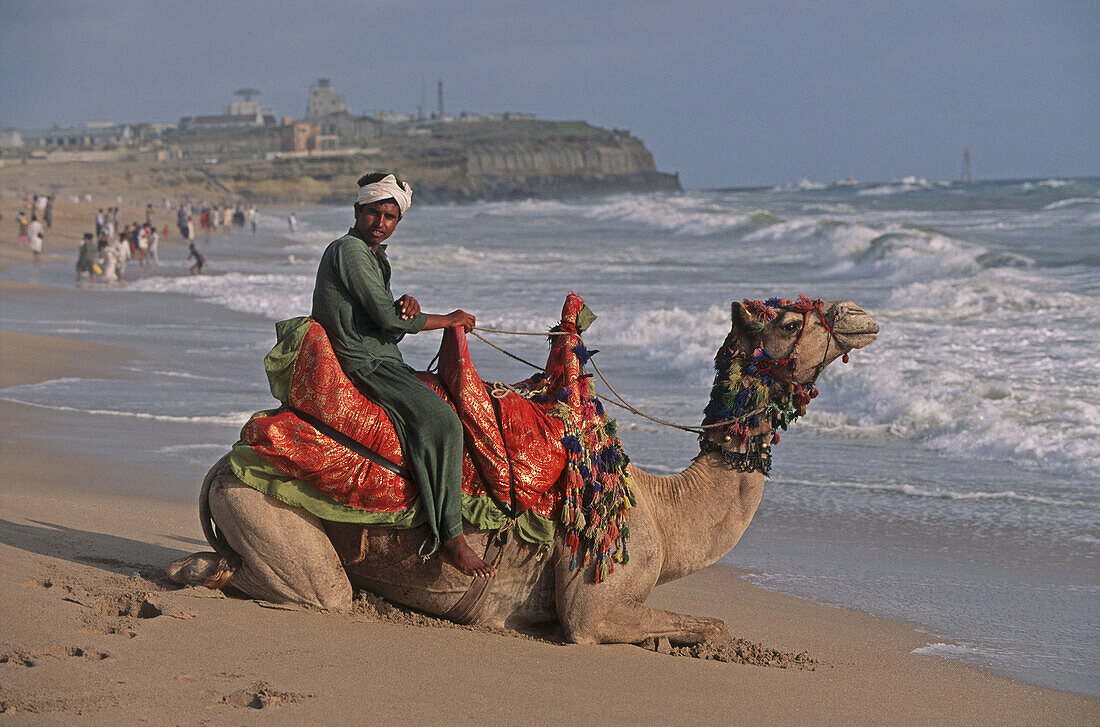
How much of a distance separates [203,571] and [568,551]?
1645 millimetres

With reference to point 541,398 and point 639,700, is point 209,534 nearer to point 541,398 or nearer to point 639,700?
point 541,398

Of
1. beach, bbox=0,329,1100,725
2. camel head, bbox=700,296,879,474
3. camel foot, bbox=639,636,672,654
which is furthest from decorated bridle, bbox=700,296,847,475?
beach, bbox=0,329,1100,725

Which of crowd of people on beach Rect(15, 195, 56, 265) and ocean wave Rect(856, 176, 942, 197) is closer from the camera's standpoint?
crowd of people on beach Rect(15, 195, 56, 265)

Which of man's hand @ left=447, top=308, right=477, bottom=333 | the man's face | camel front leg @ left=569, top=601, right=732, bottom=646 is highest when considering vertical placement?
the man's face

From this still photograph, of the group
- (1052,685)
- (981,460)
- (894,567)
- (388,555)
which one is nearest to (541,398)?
(388,555)

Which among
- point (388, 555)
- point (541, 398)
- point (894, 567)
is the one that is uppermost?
point (541, 398)

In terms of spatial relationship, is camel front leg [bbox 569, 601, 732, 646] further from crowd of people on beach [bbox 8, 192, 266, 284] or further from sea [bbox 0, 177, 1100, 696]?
crowd of people on beach [bbox 8, 192, 266, 284]

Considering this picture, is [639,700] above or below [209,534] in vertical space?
below

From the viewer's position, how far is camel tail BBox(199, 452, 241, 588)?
5.39 meters

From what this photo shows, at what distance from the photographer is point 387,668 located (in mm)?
4766

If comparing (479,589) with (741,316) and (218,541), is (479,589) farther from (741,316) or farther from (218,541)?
(741,316)

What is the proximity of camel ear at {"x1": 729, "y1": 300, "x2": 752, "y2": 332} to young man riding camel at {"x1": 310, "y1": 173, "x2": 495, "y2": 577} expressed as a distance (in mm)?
1229

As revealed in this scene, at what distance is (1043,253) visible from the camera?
35.0m

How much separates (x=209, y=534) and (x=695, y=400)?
788 centimetres
